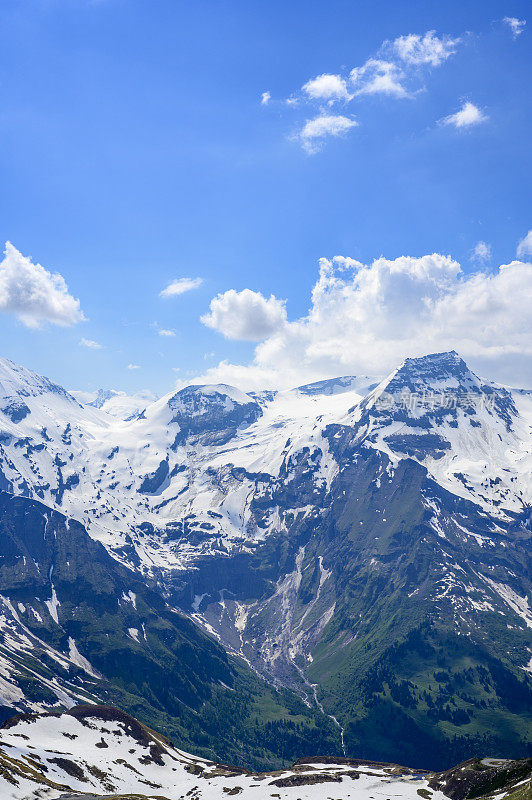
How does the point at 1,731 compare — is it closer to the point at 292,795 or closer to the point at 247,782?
the point at 247,782

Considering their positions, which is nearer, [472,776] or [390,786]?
[472,776]

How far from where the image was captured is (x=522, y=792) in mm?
115938

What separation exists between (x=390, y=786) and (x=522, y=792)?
7735 cm

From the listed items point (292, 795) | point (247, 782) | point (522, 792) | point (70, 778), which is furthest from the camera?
point (247, 782)

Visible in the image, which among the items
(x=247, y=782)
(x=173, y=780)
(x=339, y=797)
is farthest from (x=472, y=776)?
(x=173, y=780)

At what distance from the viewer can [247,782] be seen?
19150 centimetres

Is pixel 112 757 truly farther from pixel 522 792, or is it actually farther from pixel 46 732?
pixel 522 792

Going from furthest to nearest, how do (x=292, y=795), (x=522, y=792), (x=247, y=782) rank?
(x=247, y=782), (x=292, y=795), (x=522, y=792)

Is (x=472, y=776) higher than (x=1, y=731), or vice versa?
(x=1, y=731)

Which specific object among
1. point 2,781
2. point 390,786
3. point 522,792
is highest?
point 2,781

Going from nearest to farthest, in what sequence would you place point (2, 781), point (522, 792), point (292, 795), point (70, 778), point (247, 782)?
point (522, 792) < point (2, 781) < point (70, 778) < point (292, 795) < point (247, 782)

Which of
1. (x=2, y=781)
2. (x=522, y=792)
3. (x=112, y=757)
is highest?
(x=2, y=781)

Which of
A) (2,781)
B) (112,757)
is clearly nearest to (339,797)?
(112,757)

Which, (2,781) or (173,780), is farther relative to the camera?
(173,780)
